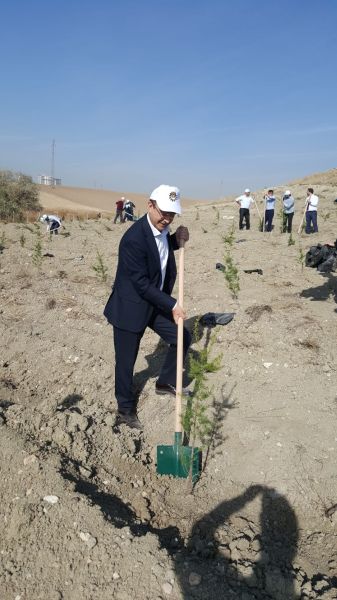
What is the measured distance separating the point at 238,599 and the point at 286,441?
1.39 m

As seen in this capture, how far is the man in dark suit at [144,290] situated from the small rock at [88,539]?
1.28m

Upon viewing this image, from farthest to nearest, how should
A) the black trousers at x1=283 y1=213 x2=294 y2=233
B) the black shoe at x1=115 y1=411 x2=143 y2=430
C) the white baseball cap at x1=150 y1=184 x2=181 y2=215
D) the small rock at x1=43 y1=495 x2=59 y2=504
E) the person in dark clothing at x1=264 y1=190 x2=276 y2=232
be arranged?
the person in dark clothing at x1=264 y1=190 x2=276 y2=232 < the black trousers at x1=283 y1=213 x2=294 y2=233 < the black shoe at x1=115 y1=411 x2=143 y2=430 < the white baseball cap at x1=150 y1=184 x2=181 y2=215 < the small rock at x1=43 y1=495 x2=59 y2=504

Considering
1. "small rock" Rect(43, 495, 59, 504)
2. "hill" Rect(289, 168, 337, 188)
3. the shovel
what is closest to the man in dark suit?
the shovel

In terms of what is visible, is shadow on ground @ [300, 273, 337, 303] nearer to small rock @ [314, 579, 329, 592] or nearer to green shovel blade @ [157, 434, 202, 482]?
green shovel blade @ [157, 434, 202, 482]

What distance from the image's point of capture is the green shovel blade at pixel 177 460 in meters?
2.88

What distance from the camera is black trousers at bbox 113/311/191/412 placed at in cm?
340

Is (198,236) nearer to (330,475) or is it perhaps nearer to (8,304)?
(8,304)

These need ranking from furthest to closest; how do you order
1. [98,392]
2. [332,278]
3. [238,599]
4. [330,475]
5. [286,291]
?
[332,278], [286,291], [98,392], [330,475], [238,599]

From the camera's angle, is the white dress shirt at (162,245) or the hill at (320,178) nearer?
the white dress shirt at (162,245)

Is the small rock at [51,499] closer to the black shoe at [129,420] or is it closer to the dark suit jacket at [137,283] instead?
the black shoe at [129,420]

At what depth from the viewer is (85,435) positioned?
328 cm

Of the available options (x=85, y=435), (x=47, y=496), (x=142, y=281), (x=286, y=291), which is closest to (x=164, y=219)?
(x=142, y=281)

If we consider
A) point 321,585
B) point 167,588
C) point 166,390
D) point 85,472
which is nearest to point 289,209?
point 166,390

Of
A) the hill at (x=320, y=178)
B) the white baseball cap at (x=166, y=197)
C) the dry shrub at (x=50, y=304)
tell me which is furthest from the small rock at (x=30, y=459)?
the hill at (x=320, y=178)
